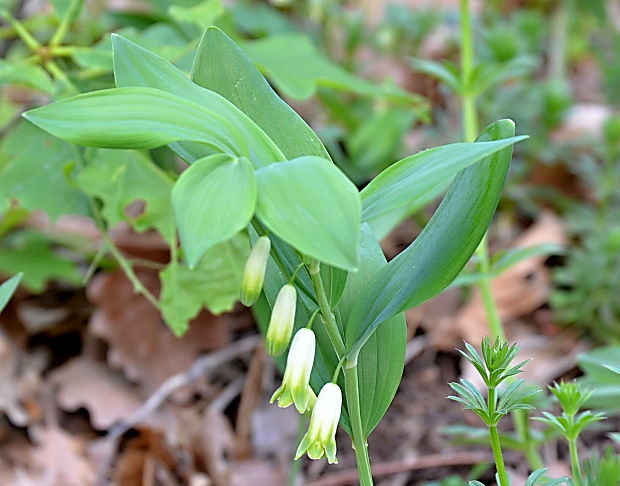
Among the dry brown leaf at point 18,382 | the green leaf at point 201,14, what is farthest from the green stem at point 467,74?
the dry brown leaf at point 18,382

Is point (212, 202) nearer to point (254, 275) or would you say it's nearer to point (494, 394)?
point (254, 275)

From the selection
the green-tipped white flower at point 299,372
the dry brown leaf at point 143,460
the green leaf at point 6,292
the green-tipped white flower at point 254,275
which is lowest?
the dry brown leaf at point 143,460

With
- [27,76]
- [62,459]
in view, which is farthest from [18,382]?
[27,76]

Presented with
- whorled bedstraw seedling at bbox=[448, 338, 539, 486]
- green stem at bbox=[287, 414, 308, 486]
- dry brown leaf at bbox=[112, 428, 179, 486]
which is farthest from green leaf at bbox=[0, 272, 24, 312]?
dry brown leaf at bbox=[112, 428, 179, 486]

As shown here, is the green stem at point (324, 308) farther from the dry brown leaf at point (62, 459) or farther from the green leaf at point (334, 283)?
the dry brown leaf at point (62, 459)

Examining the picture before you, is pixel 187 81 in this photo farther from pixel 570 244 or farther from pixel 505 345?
pixel 570 244

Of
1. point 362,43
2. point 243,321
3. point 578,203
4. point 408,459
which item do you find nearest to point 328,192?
point 408,459

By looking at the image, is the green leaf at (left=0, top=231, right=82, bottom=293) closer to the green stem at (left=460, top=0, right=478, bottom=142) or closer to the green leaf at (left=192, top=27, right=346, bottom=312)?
the green stem at (left=460, top=0, right=478, bottom=142)
